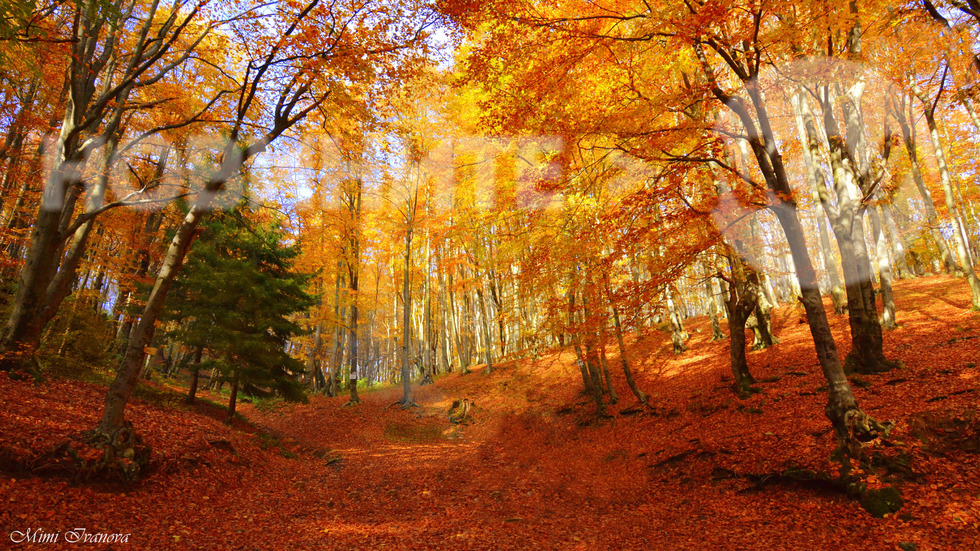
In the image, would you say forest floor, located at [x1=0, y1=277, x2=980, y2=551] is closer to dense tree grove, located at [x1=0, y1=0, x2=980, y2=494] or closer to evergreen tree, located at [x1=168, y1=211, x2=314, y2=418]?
dense tree grove, located at [x1=0, y1=0, x2=980, y2=494]

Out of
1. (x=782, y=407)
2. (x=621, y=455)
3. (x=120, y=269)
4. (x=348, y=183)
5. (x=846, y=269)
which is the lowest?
(x=621, y=455)

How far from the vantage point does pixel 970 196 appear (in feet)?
65.9

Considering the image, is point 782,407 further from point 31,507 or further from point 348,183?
point 348,183

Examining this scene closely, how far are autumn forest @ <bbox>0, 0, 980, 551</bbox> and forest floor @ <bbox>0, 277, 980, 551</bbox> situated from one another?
0.06 meters

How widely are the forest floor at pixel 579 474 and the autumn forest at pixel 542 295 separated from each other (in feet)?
0.19

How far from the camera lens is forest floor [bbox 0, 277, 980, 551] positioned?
15.2 feet

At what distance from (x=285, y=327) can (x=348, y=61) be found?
751 centimetres

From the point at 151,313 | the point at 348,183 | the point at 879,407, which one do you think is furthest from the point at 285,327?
the point at 879,407

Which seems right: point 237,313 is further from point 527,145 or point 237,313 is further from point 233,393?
point 527,145

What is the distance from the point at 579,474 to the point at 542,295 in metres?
6.37

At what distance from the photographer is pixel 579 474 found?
28.6 ft

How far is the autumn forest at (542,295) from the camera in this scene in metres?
5.21

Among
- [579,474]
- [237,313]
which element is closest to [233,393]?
[237,313]

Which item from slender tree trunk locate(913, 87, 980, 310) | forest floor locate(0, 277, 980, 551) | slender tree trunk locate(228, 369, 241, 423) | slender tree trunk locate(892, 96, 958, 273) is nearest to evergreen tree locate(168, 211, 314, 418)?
slender tree trunk locate(228, 369, 241, 423)
